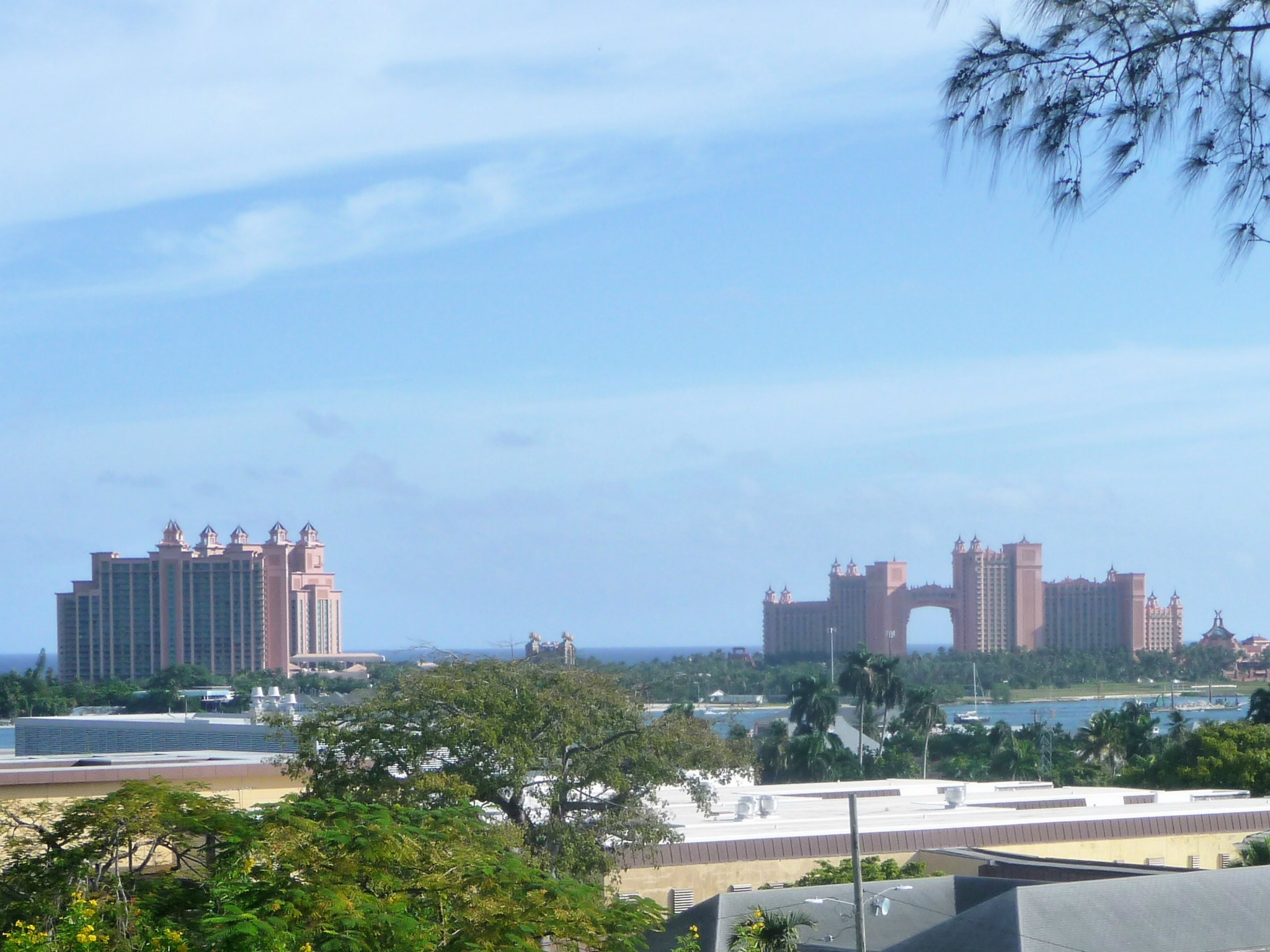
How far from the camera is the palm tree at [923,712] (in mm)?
77812

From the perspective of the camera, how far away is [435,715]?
24.7 m

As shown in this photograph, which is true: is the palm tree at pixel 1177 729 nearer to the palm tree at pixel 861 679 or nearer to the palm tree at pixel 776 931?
the palm tree at pixel 861 679

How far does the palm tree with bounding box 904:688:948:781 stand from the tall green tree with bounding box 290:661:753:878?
53.6m

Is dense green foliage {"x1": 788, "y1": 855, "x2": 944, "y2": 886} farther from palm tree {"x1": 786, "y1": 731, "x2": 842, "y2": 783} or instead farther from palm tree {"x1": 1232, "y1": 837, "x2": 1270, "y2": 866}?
palm tree {"x1": 786, "y1": 731, "x2": 842, "y2": 783}

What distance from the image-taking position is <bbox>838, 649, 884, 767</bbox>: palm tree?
81312 millimetres

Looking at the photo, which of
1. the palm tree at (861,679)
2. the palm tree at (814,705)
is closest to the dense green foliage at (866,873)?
the palm tree at (814,705)

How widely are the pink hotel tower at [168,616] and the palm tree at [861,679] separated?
125 m

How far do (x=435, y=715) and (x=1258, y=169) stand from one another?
19490mm

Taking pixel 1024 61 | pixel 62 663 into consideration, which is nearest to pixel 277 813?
pixel 1024 61

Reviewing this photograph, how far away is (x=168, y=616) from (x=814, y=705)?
5262 inches

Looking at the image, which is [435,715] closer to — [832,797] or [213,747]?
[832,797]

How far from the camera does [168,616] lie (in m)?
191

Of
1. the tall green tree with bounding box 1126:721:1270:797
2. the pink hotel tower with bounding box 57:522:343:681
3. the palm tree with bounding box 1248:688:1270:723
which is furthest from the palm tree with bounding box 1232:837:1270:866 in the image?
the pink hotel tower with bounding box 57:522:343:681

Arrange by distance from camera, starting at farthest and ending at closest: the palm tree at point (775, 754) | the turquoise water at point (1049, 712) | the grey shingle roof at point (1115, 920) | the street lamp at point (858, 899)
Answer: the turquoise water at point (1049, 712) < the palm tree at point (775, 754) < the grey shingle roof at point (1115, 920) < the street lamp at point (858, 899)
